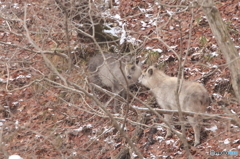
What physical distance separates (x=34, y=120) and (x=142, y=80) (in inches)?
132

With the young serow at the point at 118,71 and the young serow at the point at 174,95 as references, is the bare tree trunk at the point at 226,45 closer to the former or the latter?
the young serow at the point at 174,95

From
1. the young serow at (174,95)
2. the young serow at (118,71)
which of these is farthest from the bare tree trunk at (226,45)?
the young serow at (118,71)

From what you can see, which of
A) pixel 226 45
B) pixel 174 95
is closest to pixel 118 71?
pixel 174 95

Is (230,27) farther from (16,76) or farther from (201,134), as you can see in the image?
(16,76)

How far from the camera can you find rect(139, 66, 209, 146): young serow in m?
7.80

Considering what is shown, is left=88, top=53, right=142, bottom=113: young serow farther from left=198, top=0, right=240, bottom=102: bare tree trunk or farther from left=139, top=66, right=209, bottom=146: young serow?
left=198, top=0, right=240, bottom=102: bare tree trunk

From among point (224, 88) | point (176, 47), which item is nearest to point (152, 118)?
point (224, 88)

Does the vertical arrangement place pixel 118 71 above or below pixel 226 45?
below

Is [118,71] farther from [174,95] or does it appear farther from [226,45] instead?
[226,45]

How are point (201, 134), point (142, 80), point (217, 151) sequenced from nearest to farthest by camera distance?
1. point (217, 151)
2. point (201, 134)
3. point (142, 80)

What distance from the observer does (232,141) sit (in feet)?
25.3

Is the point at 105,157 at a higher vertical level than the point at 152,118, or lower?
lower

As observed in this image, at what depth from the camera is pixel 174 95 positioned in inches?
331

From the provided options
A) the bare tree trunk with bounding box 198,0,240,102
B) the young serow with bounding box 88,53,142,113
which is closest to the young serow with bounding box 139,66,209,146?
the young serow with bounding box 88,53,142,113
